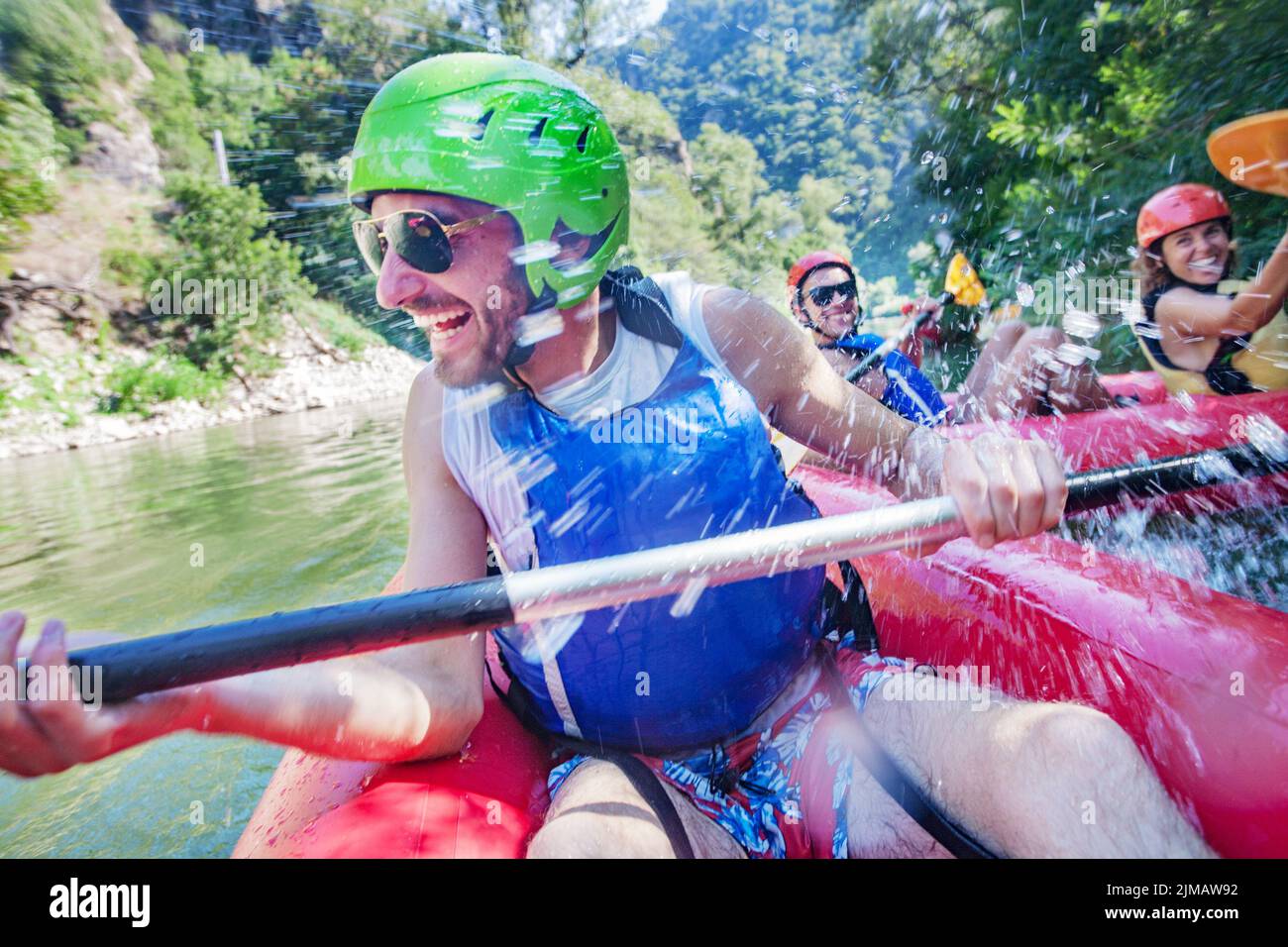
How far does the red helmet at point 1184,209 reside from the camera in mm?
3973

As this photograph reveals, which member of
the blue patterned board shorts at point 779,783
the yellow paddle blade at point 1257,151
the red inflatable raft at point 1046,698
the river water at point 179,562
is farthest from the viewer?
the yellow paddle blade at point 1257,151

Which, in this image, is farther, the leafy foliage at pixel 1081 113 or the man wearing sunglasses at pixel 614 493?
the leafy foliage at pixel 1081 113

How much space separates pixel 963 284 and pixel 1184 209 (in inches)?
173

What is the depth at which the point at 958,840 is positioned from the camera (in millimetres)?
1360

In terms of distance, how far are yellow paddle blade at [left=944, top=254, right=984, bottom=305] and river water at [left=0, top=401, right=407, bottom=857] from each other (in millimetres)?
6412

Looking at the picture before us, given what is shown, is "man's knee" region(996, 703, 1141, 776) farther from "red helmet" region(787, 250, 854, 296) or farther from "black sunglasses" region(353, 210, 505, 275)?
"red helmet" region(787, 250, 854, 296)

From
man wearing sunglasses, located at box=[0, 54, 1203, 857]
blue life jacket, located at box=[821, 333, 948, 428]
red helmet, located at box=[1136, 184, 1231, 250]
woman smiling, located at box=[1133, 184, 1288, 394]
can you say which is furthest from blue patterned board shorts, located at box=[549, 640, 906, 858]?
red helmet, located at box=[1136, 184, 1231, 250]

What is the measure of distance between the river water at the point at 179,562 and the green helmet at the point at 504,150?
2.10 m

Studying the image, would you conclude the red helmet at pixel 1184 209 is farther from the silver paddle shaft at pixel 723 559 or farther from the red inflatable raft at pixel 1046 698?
the silver paddle shaft at pixel 723 559

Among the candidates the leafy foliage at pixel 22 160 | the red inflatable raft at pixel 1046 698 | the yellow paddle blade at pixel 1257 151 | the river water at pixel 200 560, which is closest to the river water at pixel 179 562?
the river water at pixel 200 560

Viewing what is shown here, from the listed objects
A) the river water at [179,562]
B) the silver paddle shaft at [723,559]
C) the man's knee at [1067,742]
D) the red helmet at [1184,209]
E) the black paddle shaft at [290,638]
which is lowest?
the river water at [179,562]

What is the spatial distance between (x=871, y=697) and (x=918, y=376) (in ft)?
10.3

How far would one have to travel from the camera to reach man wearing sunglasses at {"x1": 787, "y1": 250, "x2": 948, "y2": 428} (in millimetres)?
4113
